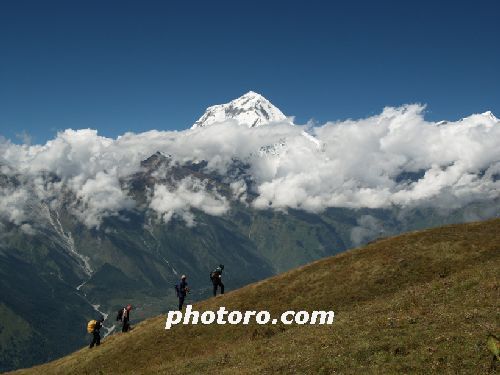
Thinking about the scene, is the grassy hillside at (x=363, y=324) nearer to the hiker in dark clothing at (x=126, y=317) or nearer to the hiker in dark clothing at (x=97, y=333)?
the hiker in dark clothing at (x=97, y=333)

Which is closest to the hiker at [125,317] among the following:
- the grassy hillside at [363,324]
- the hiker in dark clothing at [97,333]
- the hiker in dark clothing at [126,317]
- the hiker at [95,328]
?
the hiker in dark clothing at [126,317]

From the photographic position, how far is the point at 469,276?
43938 mm

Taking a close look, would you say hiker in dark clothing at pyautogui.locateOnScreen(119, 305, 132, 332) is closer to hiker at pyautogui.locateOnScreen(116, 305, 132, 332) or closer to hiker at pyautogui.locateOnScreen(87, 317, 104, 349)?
hiker at pyautogui.locateOnScreen(116, 305, 132, 332)

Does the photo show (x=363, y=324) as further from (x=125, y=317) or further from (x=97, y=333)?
(x=97, y=333)

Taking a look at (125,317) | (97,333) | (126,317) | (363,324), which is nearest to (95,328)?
(97,333)

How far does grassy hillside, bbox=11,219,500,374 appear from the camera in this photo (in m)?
29.1

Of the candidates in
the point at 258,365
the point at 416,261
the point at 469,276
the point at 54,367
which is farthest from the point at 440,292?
the point at 54,367

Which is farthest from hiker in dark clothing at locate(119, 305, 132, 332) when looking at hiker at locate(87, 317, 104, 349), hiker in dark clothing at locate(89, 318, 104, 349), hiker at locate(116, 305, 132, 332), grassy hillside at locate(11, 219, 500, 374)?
hiker at locate(87, 317, 104, 349)

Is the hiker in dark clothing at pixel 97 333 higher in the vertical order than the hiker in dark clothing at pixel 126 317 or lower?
lower

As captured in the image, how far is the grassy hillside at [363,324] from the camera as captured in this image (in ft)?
95.3

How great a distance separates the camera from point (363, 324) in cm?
3697

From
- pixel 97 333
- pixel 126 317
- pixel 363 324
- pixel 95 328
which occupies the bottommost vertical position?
pixel 363 324

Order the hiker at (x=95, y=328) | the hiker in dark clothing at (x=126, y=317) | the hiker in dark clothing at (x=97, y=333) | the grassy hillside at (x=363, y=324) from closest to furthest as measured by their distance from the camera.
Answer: the grassy hillside at (x=363, y=324) < the hiker at (x=95, y=328) < the hiker in dark clothing at (x=97, y=333) < the hiker in dark clothing at (x=126, y=317)

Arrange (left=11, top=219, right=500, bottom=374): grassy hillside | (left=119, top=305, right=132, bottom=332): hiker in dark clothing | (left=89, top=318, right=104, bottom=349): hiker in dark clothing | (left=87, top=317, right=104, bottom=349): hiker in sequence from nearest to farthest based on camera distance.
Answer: (left=11, top=219, right=500, bottom=374): grassy hillside < (left=87, top=317, right=104, bottom=349): hiker < (left=89, top=318, right=104, bottom=349): hiker in dark clothing < (left=119, top=305, right=132, bottom=332): hiker in dark clothing
